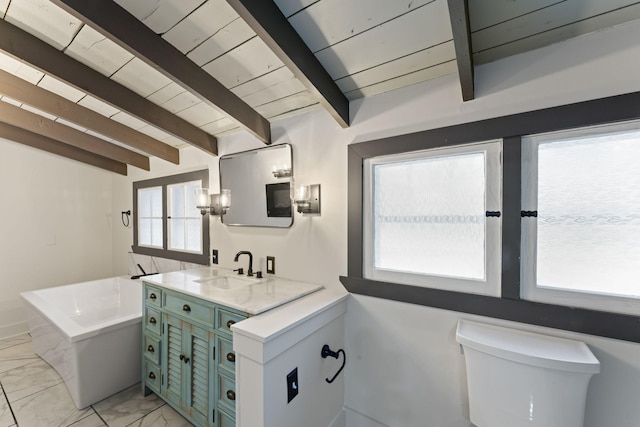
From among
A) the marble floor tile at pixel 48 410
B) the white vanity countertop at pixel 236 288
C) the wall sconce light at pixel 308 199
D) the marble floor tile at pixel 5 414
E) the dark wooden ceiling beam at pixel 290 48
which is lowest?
the marble floor tile at pixel 48 410

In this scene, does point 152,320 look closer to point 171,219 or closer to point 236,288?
point 236,288

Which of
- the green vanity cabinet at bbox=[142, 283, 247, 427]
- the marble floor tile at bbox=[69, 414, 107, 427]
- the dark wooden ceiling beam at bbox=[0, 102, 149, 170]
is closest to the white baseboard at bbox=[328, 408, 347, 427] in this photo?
the green vanity cabinet at bbox=[142, 283, 247, 427]

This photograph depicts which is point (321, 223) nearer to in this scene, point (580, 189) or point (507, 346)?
point (507, 346)

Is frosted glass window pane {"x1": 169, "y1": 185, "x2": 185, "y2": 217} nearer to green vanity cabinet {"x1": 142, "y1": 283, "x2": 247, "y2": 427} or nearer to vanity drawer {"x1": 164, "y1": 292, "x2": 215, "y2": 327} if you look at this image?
green vanity cabinet {"x1": 142, "y1": 283, "x2": 247, "y2": 427}

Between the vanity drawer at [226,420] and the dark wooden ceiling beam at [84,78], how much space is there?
79.7 inches

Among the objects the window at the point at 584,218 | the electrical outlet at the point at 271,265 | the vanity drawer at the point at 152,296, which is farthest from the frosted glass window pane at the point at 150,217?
the window at the point at 584,218

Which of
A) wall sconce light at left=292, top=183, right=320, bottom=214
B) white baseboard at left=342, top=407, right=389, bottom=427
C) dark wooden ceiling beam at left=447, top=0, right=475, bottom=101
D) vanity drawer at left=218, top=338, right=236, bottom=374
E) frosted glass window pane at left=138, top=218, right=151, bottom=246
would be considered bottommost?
white baseboard at left=342, top=407, right=389, bottom=427

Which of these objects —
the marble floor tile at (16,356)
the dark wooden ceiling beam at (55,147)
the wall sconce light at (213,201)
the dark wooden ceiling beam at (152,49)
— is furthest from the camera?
the dark wooden ceiling beam at (55,147)

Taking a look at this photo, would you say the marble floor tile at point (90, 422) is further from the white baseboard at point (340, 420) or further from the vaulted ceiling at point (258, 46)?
the vaulted ceiling at point (258, 46)

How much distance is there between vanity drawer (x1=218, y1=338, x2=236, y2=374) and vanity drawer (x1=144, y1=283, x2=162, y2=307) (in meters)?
0.74

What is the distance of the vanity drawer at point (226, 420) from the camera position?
1.49m

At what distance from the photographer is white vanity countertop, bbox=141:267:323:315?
1.49m

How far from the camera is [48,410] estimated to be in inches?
76.5

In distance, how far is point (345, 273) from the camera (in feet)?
5.73
